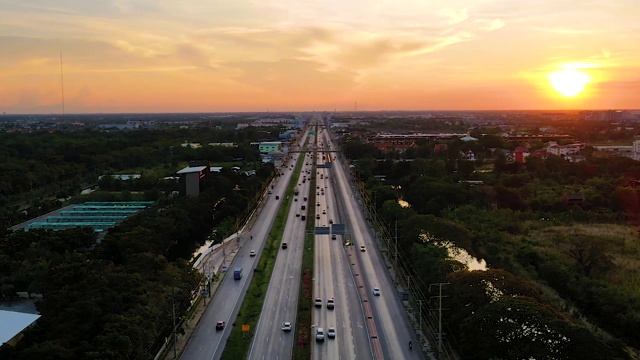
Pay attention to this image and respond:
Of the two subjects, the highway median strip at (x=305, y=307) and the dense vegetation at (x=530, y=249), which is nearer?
the dense vegetation at (x=530, y=249)

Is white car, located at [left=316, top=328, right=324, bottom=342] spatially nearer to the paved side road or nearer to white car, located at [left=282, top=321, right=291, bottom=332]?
white car, located at [left=282, top=321, right=291, bottom=332]

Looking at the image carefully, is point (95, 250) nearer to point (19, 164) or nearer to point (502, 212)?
point (502, 212)

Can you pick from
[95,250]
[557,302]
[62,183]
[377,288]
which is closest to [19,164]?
[62,183]

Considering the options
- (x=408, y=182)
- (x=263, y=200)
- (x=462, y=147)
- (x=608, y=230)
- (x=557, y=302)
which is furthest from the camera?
(x=462, y=147)

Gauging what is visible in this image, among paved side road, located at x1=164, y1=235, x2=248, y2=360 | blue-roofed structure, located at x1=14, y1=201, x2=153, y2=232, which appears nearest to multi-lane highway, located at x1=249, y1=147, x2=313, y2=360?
paved side road, located at x1=164, y1=235, x2=248, y2=360

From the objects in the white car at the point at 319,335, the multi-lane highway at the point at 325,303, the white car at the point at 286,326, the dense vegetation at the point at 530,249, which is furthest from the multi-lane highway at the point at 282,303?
the dense vegetation at the point at 530,249

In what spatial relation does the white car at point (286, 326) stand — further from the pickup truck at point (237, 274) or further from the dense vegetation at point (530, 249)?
the pickup truck at point (237, 274)
